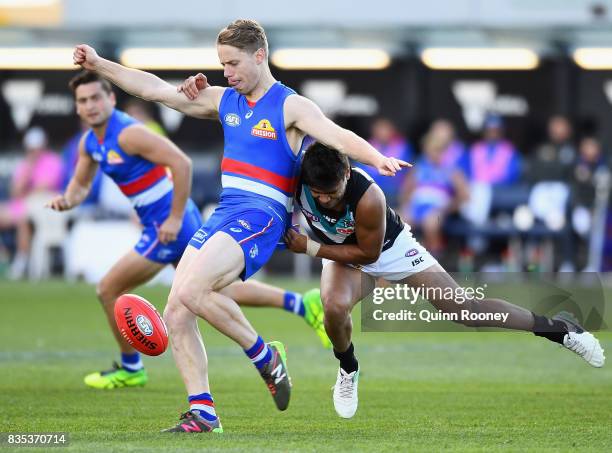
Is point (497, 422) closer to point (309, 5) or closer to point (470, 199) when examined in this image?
point (470, 199)

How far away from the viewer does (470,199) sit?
22.3 meters

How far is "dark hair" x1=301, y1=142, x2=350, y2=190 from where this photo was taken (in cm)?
840

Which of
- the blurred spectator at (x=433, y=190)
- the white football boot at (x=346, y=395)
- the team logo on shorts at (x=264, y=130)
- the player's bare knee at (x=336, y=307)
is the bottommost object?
the white football boot at (x=346, y=395)

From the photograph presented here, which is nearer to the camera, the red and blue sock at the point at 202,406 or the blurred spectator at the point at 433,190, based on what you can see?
the red and blue sock at the point at 202,406

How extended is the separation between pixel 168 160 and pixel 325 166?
107 inches

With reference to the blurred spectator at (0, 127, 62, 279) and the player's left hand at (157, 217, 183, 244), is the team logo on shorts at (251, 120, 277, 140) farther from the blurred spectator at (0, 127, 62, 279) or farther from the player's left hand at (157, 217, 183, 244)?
the blurred spectator at (0, 127, 62, 279)

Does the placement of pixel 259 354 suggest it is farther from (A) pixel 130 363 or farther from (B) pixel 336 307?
(A) pixel 130 363

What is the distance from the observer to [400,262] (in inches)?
371

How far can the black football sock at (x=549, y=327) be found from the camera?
942cm

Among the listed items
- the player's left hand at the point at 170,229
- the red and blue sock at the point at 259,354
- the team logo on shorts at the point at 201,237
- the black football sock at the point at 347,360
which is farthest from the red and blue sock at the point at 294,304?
→ the team logo on shorts at the point at 201,237

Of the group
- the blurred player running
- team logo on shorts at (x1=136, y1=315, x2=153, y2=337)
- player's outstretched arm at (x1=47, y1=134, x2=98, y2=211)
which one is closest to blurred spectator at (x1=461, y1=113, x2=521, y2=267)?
player's outstretched arm at (x1=47, y1=134, x2=98, y2=211)

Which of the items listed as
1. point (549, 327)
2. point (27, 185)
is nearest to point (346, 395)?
point (549, 327)

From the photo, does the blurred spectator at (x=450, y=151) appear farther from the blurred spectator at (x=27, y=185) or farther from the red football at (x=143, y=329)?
the red football at (x=143, y=329)

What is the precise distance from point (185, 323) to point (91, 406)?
1.74 meters
